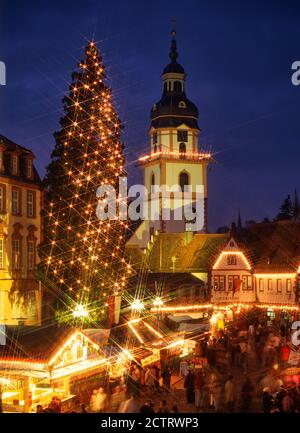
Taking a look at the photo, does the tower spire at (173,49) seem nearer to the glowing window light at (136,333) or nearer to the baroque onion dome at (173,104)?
the baroque onion dome at (173,104)

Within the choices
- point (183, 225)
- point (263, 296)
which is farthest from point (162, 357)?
point (183, 225)

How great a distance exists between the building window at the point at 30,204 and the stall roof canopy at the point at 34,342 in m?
19.4

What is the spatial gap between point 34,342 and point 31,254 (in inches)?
792

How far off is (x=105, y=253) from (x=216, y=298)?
75.0ft

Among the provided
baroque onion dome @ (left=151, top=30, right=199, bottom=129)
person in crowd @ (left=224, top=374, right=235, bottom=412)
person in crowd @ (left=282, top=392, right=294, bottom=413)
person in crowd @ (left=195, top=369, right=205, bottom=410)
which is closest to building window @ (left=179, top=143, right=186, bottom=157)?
baroque onion dome @ (left=151, top=30, right=199, bottom=129)

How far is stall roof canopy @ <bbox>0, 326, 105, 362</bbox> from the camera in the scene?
2114cm

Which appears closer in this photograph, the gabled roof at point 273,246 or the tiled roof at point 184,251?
the gabled roof at point 273,246

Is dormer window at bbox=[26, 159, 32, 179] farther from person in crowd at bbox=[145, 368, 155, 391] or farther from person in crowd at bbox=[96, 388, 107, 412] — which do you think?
person in crowd at bbox=[96, 388, 107, 412]

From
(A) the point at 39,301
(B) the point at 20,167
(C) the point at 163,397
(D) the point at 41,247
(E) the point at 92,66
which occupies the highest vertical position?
(E) the point at 92,66

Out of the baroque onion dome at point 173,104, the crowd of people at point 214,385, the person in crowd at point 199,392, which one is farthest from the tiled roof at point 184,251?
the person in crowd at point 199,392

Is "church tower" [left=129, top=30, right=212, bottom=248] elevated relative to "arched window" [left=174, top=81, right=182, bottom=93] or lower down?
lower down

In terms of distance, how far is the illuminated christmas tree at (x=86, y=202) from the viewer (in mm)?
34875

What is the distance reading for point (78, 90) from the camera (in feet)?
116
